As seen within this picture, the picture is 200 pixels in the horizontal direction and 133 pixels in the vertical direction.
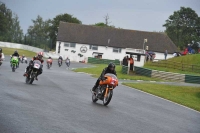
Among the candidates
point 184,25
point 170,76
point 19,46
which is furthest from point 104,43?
point 170,76

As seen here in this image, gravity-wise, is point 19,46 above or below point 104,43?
below

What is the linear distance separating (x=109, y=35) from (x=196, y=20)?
3248cm

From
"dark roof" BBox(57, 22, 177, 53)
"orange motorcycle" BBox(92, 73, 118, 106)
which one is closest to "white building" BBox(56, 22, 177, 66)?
"dark roof" BBox(57, 22, 177, 53)

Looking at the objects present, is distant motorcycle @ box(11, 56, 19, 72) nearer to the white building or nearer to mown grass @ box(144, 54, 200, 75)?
mown grass @ box(144, 54, 200, 75)

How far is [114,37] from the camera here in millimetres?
103750

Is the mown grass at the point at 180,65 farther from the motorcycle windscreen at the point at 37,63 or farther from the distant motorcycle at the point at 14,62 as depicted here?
the motorcycle windscreen at the point at 37,63

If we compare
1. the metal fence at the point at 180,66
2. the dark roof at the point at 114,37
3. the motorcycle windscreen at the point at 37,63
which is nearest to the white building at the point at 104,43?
the dark roof at the point at 114,37

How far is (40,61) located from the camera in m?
24.1

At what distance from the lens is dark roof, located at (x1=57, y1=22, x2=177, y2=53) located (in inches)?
4011

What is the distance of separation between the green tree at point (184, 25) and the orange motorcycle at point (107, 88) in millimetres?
108584

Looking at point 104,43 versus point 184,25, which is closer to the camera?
point 104,43

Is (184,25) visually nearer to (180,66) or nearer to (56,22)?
(56,22)

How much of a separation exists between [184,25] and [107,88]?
113603mm

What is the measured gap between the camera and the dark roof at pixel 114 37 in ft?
334
